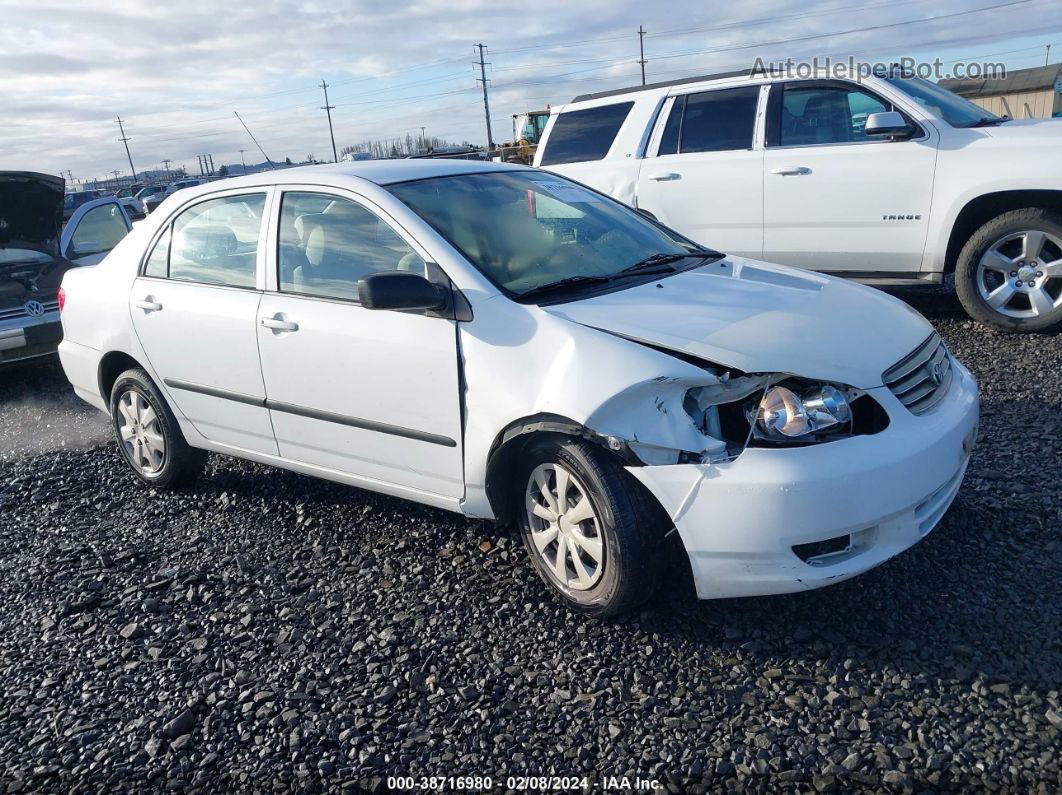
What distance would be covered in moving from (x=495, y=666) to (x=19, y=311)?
6.47 metres

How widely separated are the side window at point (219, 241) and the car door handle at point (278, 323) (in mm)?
270

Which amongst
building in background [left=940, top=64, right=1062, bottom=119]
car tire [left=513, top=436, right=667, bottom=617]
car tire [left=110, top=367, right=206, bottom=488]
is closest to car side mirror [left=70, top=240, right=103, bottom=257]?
car tire [left=110, top=367, right=206, bottom=488]

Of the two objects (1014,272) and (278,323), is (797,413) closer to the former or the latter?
(278,323)

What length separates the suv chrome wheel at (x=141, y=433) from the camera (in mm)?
4773

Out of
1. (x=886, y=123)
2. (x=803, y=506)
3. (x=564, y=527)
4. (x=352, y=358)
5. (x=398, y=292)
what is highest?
(x=886, y=123)

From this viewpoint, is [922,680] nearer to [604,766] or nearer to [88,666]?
[604,766]

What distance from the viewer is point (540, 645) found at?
10.1 feet

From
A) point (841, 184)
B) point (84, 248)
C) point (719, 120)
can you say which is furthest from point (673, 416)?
point (84, 248)

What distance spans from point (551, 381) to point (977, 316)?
4.57 metres

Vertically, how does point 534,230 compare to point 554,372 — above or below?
above

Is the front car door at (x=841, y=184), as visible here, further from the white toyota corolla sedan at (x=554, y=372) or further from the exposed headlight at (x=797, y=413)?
the exposed headlight at (x=797, y=413)

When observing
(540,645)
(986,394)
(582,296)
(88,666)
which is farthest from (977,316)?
(88,666)

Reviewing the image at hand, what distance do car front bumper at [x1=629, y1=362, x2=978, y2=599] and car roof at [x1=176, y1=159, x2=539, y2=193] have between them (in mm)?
1898

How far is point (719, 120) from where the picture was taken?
713cm
